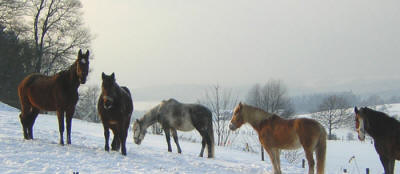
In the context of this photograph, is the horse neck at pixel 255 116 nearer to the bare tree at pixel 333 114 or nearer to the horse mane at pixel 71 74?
the horse mane at pixel 71 74

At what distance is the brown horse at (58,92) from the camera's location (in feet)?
29.9

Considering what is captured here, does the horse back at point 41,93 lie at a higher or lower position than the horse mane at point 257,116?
higher

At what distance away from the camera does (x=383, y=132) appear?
8.48m

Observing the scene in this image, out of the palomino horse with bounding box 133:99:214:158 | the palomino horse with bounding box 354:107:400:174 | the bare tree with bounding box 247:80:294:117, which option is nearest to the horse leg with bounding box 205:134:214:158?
the palomino horse with bounding box 133:99:214:158

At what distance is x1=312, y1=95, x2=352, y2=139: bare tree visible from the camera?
71562 mm

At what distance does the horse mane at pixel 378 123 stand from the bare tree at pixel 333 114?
64633 mm

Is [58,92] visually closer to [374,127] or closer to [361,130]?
[361,130]

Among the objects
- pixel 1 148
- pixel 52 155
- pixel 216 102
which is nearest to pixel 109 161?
pixel 52 155

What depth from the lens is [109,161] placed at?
26.0 feet

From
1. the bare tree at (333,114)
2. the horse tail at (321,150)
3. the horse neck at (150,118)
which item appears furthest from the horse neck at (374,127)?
the bare tree at (333,114)

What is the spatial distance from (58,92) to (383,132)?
26.9ft

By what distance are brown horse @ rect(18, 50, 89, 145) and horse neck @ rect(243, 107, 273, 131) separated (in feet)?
13.8

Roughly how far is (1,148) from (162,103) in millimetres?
5885

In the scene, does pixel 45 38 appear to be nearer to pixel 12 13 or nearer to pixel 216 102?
pixel 12 13
